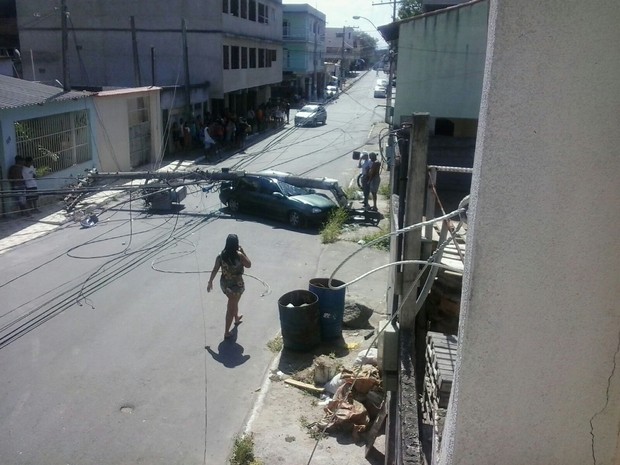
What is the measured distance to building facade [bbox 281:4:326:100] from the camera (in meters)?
61.4

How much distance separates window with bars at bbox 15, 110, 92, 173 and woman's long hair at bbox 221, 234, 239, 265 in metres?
11.1

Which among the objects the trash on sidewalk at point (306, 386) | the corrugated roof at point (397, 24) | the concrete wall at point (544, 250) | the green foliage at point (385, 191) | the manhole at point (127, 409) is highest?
the corrugated roof at point (397, 24)

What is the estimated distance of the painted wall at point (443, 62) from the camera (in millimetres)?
20734

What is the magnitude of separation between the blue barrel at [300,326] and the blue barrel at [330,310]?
5.9 inches

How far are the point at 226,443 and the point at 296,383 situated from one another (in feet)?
5.41

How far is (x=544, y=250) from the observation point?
2346 millimetres

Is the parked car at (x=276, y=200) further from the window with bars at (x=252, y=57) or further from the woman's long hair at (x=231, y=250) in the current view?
the window with bars at (x=252, y=57)

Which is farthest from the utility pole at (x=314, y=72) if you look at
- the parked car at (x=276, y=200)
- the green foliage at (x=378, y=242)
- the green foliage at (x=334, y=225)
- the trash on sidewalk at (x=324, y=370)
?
the trash on sidewalk at (x=324, y=370)

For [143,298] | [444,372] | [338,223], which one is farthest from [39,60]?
[444,372]

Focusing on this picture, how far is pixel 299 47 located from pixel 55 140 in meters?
45.4

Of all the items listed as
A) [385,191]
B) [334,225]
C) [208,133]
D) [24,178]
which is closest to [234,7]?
[208,133]

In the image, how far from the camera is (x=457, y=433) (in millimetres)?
2539

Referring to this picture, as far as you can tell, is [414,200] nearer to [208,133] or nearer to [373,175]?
[373,175]

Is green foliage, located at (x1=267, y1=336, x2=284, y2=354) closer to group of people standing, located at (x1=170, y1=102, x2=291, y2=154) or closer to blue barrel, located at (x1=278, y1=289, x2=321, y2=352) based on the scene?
blue barrel, located at (x1=278, y1=289, x2=321, y2=352)
